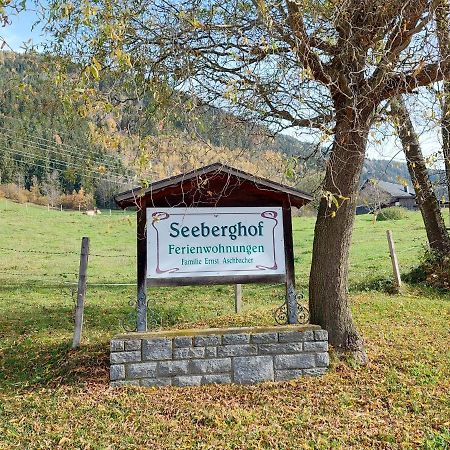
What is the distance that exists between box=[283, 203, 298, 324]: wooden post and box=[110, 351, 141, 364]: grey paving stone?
201cm

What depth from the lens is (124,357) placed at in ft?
18.4

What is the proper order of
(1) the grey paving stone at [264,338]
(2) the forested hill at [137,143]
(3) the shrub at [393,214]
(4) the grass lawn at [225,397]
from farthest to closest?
(3) the shrub at [393,214] < (1) the grey paving stone at [264,338] < (2) the forested hill at [137,143] < (4) the grass lawn at [225,397]

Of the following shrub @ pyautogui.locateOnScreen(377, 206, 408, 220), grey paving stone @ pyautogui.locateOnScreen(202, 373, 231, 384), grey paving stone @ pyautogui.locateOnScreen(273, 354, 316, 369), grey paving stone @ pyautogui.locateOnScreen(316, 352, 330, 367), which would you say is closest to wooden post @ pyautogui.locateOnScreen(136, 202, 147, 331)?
grey paving stone @ pyautogui.locateOnScreen(202, 373, 231, 384)

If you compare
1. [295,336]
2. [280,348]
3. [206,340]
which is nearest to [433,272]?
[295,336]

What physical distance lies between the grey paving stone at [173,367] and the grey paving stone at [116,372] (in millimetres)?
421

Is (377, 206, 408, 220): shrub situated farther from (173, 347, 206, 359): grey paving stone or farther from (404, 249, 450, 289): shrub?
(173, 347, 206, 359): grey paving stone

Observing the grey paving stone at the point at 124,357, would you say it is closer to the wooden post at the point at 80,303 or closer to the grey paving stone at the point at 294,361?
the wooden post at the point at 80,303

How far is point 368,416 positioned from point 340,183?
2874 mm

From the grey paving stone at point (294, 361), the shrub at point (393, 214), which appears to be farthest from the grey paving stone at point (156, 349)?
the shrub at point (393, 214)

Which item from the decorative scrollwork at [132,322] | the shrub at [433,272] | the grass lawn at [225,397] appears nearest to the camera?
the grass lawn at [225,397]

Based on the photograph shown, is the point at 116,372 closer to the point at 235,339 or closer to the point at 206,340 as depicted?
the point at 206,340

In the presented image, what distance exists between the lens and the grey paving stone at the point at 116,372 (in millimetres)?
5574

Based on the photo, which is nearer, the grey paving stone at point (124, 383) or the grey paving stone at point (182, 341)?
the grey paving stone at point (124, 383)

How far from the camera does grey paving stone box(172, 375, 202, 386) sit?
564 centimetres
